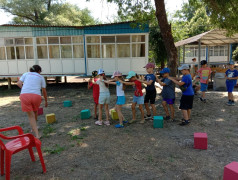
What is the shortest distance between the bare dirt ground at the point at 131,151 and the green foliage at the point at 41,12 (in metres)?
22.4

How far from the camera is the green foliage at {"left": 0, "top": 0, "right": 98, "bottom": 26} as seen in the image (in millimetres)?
25391

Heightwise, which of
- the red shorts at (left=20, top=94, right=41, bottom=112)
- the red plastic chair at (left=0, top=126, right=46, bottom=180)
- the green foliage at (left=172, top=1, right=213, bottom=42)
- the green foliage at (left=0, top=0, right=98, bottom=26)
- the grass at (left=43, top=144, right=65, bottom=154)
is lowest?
the grass at (left=43, top=144, right=65, bottom=154)

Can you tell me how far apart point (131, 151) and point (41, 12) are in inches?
1095

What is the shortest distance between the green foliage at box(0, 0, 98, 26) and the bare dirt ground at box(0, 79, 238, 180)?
22.4 metres

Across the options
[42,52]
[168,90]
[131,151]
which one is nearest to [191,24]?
[42,52]

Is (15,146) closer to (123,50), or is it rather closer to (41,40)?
(123,50)

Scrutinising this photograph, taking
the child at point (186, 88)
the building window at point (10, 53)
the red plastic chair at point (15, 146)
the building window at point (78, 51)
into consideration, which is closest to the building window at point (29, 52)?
the building window at point (10, 53)

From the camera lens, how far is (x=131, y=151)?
12.7ft

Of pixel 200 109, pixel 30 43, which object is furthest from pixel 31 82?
pixel 30 43


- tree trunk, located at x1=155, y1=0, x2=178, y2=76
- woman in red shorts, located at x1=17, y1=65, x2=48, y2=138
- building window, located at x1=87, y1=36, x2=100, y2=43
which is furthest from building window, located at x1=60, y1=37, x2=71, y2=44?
woman in red shorts, located at x1=17, y1=65, x2=48, y2=138

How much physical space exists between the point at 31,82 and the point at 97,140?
1944 mm

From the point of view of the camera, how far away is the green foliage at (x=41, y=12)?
2539 centimetres

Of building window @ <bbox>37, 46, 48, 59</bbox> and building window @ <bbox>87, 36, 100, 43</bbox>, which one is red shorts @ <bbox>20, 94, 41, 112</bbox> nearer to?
building window @ <bbox>87, 36, 100, 43</bbox>

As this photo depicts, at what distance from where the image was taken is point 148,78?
5211 mm
